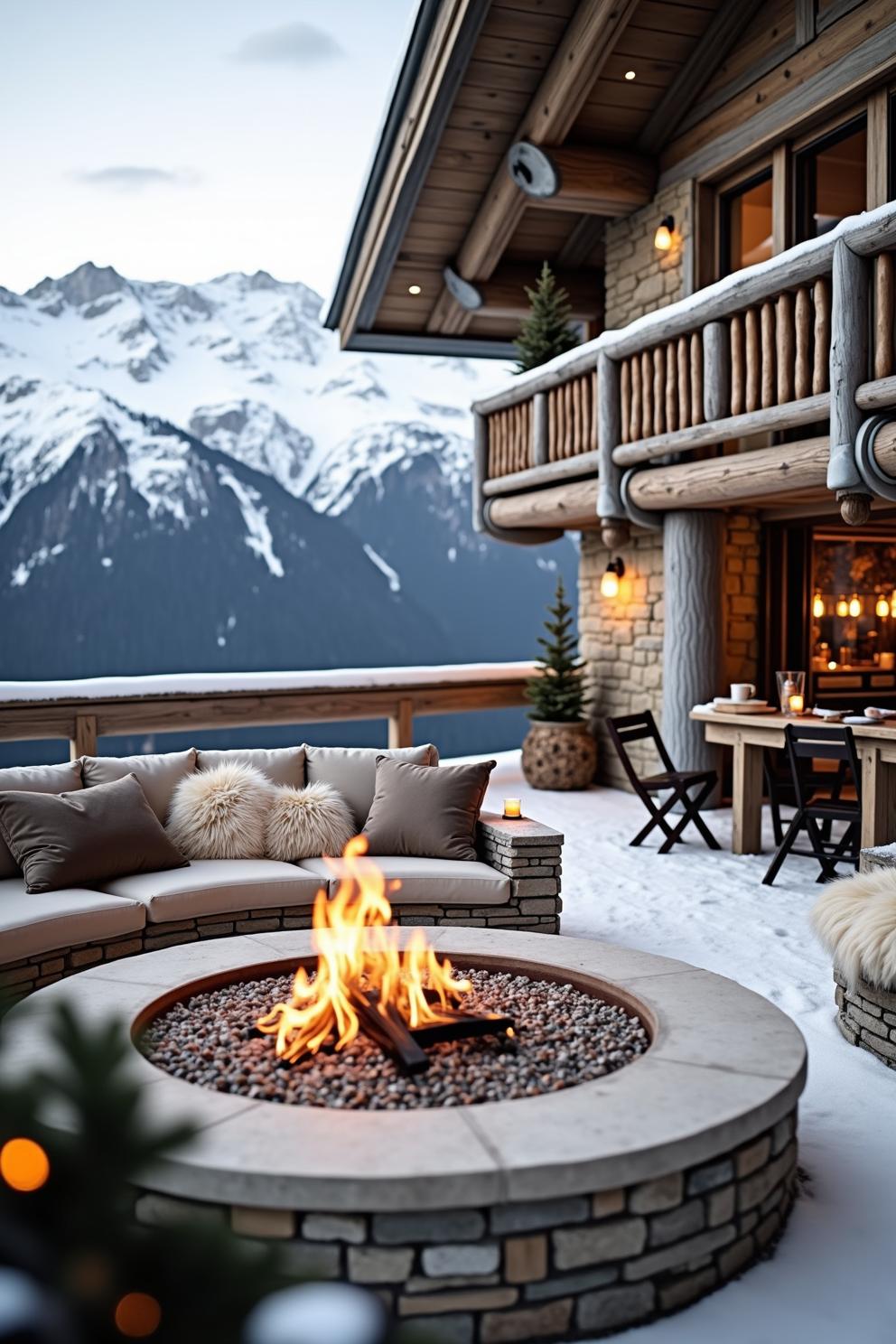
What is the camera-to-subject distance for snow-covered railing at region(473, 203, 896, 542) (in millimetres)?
5621

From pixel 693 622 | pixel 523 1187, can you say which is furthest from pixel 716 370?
pixel 523 1187

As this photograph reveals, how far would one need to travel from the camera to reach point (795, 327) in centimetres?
616

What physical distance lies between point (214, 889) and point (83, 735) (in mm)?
3664

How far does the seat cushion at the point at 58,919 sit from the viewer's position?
382 centimetres

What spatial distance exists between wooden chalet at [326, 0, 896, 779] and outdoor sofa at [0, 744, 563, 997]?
9.12 ft

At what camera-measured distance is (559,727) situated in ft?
31.1

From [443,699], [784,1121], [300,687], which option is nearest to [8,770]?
[784,1121]

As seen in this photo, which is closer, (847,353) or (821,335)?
(847,353)

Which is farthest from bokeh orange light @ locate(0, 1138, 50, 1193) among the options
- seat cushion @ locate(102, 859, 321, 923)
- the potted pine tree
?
the potted pine tree

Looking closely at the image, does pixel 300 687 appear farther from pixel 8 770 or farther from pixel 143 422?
pixel 143 422

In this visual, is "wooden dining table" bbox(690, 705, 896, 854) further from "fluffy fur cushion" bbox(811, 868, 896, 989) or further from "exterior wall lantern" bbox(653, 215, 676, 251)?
"exterior wall lantern" bbox(653, 215, 676, 251)

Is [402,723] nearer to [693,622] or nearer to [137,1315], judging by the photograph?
[693,622]

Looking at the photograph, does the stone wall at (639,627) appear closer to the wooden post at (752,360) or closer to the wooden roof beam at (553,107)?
the wooden post at (752,360)

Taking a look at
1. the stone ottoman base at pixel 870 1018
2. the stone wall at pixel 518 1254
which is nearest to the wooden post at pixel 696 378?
the stone ottoman base at pixel 870 1018
